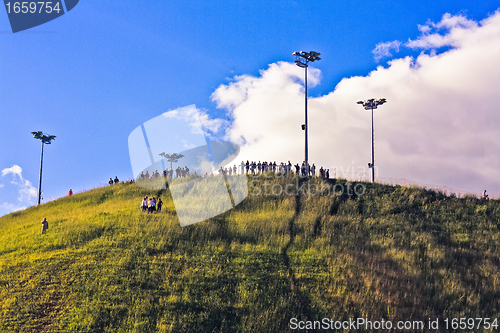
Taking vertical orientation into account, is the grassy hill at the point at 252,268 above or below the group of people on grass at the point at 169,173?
below

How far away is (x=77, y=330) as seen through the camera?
1142cm

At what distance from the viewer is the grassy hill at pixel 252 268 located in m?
12.4

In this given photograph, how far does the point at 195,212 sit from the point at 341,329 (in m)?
14.8

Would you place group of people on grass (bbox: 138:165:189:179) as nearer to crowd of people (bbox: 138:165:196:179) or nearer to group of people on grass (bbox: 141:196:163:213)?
crowd of people (bbox: 138:165:196:179)

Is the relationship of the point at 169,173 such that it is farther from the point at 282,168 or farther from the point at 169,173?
the point at 282,168

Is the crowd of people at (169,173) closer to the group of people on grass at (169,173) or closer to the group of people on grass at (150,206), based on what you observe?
the group of people on grass at (169,173)

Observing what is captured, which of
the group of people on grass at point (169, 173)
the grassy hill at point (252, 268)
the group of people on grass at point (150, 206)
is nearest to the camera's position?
the grassy hill at point (252, 268)

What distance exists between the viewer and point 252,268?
51.4 ft

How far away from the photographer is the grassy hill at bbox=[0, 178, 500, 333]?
1238cm

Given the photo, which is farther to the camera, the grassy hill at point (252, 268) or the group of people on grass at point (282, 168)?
the group of people on grass at point (282, 168)

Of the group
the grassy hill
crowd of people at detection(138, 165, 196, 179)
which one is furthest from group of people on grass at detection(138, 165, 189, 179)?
the grassy hill

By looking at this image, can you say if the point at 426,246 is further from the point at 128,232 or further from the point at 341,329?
the point at 128,232

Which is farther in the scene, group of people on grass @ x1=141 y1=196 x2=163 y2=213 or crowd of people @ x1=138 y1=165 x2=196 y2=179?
crowd of people @ x1=138 y1=165 x2=196 y2=179

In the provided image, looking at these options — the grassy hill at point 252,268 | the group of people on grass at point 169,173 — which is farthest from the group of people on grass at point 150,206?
the group of people on grass at point 169,173
